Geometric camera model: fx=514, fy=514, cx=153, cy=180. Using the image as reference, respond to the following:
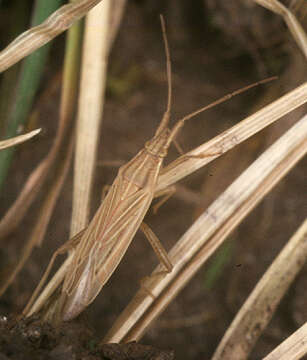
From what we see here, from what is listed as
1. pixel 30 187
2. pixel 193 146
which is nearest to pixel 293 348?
pixel 30 187

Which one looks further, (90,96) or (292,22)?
(90,96)

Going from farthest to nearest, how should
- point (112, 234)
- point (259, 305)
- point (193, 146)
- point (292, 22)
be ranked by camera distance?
point (193, 146) < point (112, 234) < point (292, 22) < point (259, 305)

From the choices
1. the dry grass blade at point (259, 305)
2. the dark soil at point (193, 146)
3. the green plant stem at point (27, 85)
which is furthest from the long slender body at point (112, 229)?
the dark soil at point (193, 146)

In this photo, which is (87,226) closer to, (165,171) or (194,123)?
(165,171)

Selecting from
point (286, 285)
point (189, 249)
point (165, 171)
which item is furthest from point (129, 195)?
point (286, 285)

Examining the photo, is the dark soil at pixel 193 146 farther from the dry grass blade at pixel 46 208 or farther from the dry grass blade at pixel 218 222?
the dry grass blade at pixel 218 222

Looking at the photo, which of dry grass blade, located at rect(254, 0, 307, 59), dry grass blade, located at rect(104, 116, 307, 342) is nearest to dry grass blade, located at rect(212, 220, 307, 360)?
dry grass blade, located at rect(104, 116, 307, 342)

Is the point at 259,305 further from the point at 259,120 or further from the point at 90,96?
the point at 90,96
